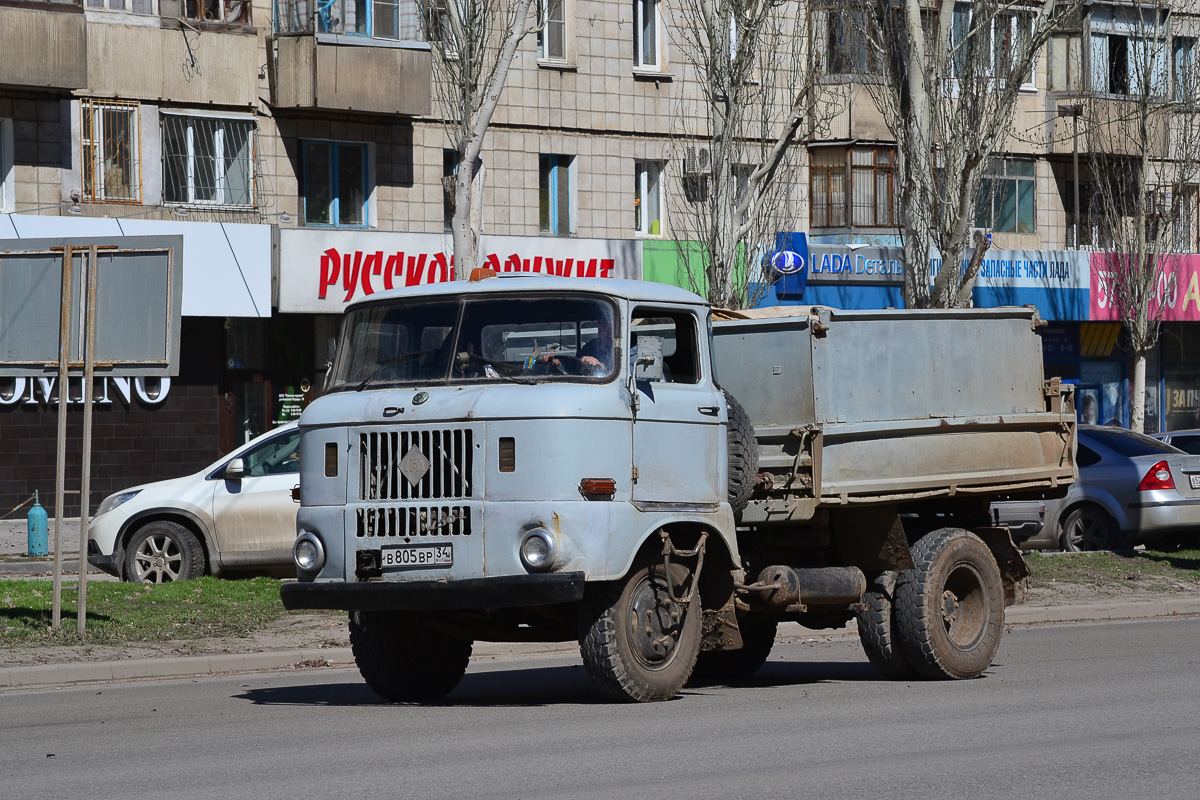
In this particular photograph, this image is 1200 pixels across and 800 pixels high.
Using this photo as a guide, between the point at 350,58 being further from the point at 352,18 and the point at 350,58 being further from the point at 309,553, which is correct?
the point at 309,553

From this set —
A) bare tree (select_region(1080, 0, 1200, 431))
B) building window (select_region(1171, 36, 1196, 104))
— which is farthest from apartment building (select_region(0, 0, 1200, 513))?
building window (select_region(1171, 36, 1196, 104))

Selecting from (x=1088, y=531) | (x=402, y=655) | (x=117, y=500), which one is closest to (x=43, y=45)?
(x=117, y=500)

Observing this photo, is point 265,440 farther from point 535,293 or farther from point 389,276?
point 389,276

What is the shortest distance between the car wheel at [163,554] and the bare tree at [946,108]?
12245mm

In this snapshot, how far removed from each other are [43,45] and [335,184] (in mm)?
5609

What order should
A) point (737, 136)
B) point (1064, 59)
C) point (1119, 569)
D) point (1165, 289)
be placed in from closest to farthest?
point (1119, 569) < point (737, 136) < point (1165, 289) < point (1064, 59)

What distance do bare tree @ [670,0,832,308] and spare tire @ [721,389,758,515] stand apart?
1615cm

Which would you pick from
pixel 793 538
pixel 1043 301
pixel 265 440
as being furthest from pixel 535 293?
pixel 1043 301

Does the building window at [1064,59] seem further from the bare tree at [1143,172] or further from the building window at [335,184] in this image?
the building window at [335,184]

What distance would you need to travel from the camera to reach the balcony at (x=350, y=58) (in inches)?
1123

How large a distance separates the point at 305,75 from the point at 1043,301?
16.2 metres

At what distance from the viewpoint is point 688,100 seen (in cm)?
3294

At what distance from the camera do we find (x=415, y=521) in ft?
30.7

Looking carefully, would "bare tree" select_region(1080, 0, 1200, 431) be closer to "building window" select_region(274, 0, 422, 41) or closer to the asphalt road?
"building window" select_region(274, 0, 422, 41)
